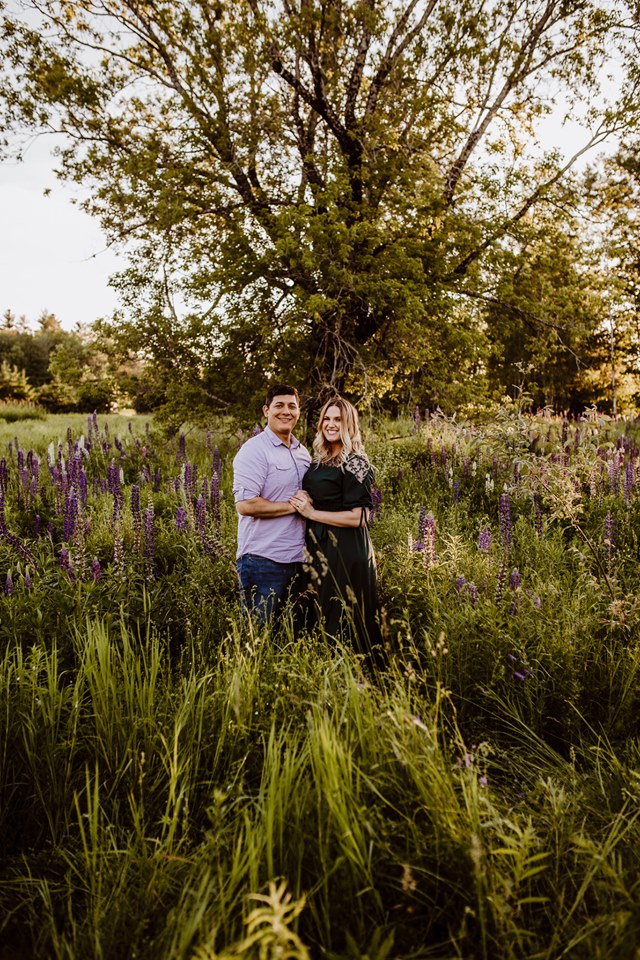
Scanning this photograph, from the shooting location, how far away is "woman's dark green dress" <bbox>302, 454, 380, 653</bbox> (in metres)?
3.81

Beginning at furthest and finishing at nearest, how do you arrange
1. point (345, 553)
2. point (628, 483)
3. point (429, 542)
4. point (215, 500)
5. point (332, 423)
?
point (628, 483) → point (215, 500) → point (429, 542) → point (332, 423) → point (345, 553)

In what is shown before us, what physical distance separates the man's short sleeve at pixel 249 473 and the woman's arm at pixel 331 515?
0.29 m

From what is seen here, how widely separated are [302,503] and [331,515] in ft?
0.75

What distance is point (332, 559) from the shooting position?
A: 12.6 ft

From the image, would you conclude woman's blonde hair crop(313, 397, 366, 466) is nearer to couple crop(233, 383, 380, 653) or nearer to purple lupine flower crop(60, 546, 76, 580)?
couple crop(233, 383, 380, 653)

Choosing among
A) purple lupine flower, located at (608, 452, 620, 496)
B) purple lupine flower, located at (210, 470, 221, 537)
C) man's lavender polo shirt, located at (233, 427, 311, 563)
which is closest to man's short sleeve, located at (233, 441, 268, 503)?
man's lavender polo shirt, located at (233, 427, 311, 563)

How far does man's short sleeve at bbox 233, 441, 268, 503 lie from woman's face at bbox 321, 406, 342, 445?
1.67 feet

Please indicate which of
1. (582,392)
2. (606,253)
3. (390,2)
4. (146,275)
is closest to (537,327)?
(606,253)

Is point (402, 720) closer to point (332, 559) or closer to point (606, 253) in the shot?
point (332, 559)

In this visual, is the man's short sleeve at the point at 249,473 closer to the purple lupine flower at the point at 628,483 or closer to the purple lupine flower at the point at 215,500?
the purple lupine flower at the point at 215,500

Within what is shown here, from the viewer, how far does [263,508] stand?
3863mm

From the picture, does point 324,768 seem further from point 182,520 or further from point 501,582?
point 182,520

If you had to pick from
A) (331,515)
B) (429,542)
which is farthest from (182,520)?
(429,542)

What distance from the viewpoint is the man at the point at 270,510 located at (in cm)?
390
